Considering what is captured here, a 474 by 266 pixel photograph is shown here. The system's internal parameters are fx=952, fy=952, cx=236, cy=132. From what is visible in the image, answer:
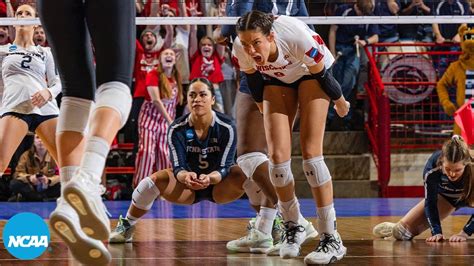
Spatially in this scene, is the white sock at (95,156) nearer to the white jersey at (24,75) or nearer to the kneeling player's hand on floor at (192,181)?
the kneeling player's hand on floor at (192,181)

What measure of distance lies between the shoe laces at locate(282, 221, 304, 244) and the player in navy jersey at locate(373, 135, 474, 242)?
1698 millimetres

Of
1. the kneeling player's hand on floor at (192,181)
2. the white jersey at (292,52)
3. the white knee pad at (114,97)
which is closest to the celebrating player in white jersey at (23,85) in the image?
the kneeling player's hand on floor at (192,181)

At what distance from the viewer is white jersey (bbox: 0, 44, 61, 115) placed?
28.0 feet

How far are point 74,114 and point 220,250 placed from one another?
2.97 meters

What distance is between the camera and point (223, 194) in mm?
7805

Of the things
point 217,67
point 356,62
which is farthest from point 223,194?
point 356,62

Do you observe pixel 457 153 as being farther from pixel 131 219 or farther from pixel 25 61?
pixel 25 61

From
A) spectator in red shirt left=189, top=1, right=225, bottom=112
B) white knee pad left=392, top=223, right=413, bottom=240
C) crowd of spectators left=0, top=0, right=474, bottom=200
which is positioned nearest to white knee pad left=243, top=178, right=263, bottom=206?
white knee pad left=392, top=223, right=413, bottom=240

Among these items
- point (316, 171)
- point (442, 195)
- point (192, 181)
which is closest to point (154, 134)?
point (192, 181)

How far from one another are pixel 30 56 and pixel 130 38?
205 inches

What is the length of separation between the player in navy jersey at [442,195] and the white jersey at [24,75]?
10.6ft

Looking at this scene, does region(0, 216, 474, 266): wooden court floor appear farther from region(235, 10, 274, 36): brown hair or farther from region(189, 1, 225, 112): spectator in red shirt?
region(189, 1, 225, 112): spectator in red shirt

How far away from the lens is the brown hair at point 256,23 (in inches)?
225

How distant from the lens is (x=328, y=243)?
19.5 feet
